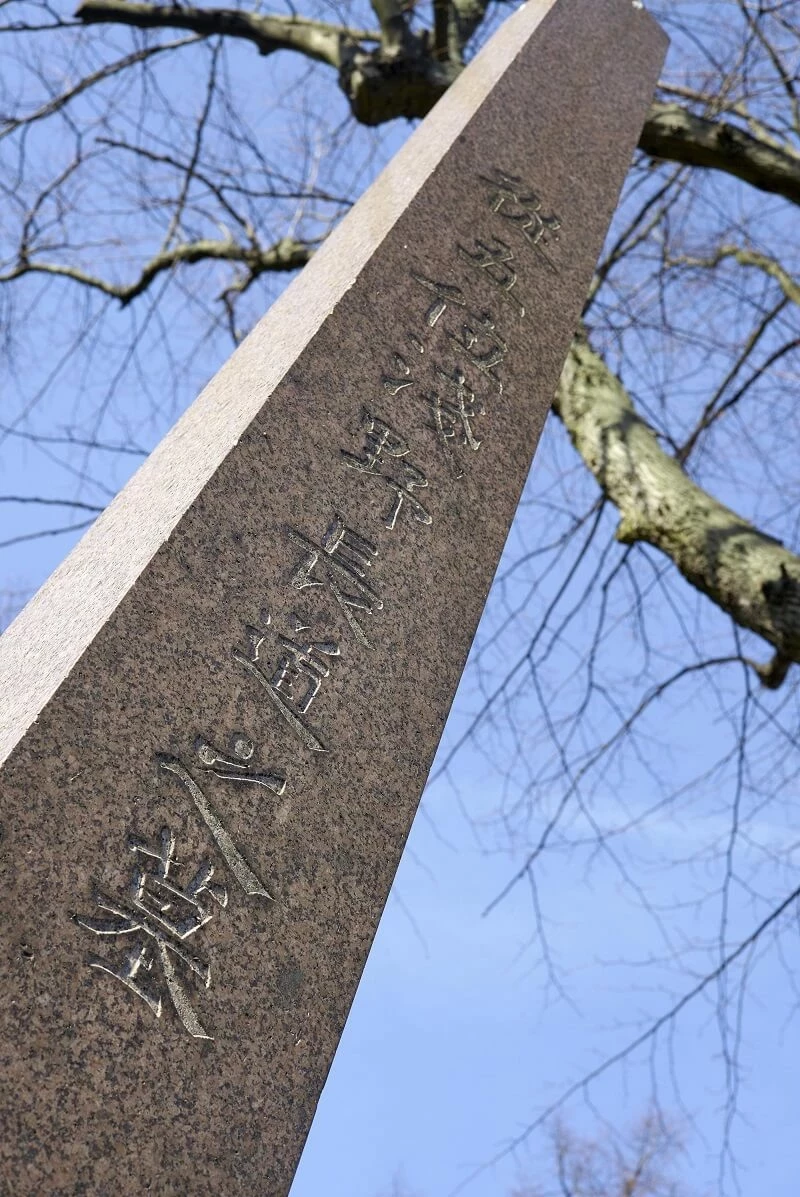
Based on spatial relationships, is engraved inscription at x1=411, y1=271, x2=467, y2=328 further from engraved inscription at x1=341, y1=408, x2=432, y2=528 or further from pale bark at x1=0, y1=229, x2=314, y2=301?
pale bark at x1=0, y1=229, x2=314, y2=301

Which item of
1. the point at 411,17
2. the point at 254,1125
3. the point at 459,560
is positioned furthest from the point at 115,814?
the point at 411,17

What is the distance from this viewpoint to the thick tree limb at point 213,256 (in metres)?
5.50

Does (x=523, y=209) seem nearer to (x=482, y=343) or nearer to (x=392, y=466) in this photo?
(x=482, y=343)

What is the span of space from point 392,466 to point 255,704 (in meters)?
0.59

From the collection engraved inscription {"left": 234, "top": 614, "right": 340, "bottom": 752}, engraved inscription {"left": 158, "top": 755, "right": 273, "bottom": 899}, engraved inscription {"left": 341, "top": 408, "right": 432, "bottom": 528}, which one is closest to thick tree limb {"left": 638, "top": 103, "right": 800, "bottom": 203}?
engraved inscription {"left": 341, "top": 408, "right": 432, "bottom": 528}

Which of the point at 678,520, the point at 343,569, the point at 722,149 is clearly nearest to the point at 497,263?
the point at 343,569

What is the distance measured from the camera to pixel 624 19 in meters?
Result: 3.80

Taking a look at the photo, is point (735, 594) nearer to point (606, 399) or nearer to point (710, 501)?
point (710, 501)

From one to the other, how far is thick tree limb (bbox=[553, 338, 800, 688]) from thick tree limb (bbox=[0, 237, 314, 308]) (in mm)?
1528

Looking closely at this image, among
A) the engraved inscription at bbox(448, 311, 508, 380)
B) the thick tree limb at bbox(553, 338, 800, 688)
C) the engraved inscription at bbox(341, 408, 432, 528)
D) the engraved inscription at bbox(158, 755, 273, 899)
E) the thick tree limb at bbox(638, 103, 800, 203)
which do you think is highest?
the thick tree limb at bbox(638, 103, 800, 203)

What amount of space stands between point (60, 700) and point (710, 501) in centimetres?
287

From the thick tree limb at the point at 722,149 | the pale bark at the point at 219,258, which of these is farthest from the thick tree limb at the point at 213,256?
the thick tree limb at the point at 722,149

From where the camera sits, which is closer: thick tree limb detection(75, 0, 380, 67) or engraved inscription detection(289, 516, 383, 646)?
engraved inscription detection(289, 516, 383, 646)

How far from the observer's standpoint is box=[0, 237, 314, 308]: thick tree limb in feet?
18.0
